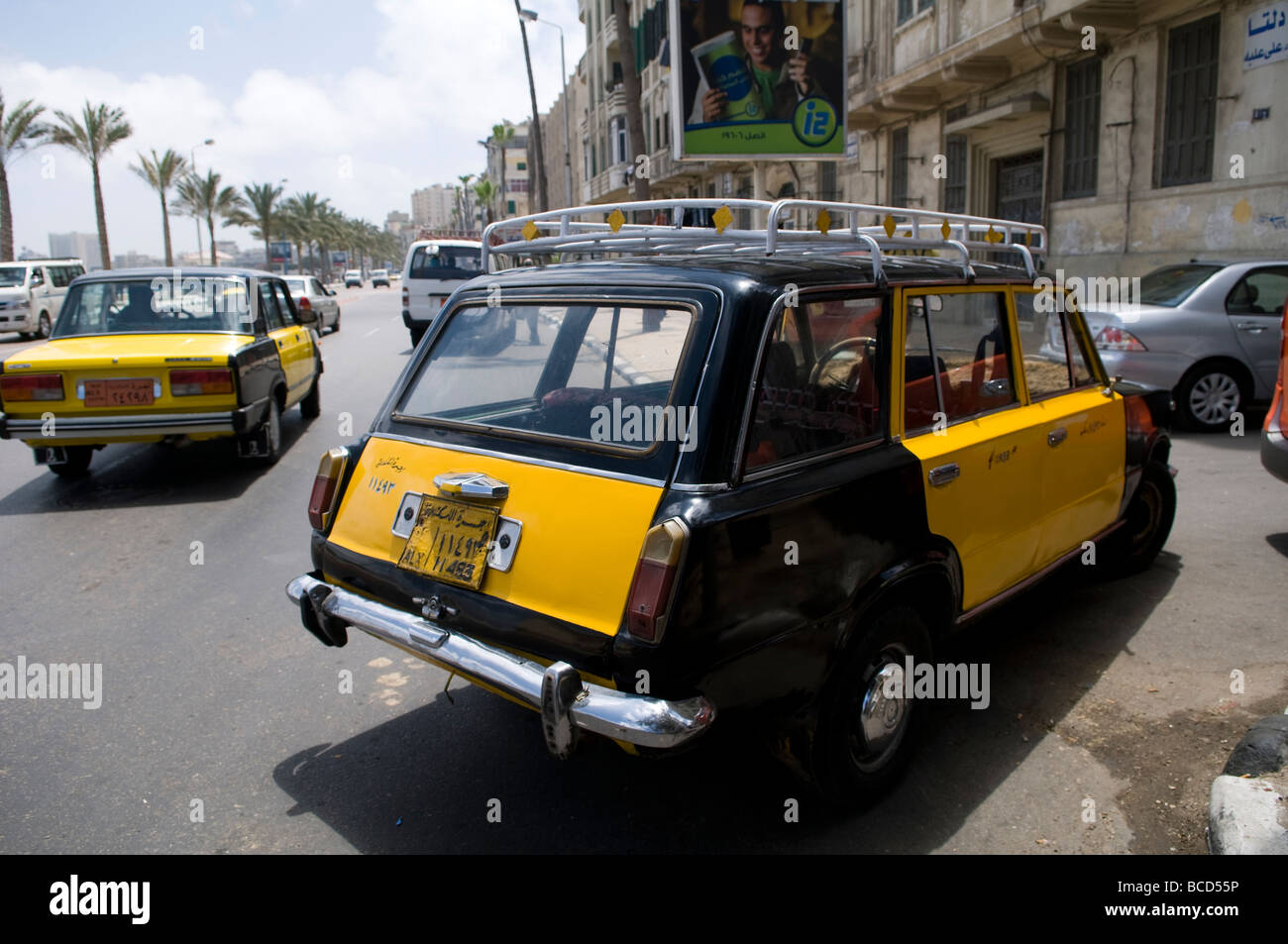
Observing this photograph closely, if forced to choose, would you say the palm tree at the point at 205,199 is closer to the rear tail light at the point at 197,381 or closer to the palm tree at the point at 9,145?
the palm tree at the point at 9,145

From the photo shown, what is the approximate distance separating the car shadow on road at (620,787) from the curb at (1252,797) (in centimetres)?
43

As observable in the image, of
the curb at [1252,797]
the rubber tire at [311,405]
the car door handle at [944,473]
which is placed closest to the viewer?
the curb at [1252,797]

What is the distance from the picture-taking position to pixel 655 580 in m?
2.48

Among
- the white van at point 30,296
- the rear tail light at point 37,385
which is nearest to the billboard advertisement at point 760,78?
the rear tail light at point 37,385

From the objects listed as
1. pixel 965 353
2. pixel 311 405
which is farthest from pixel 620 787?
pixel 311 405

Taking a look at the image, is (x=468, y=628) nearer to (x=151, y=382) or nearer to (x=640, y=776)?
(x=640, y=776)

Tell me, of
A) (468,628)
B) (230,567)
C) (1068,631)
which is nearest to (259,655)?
(230,567)

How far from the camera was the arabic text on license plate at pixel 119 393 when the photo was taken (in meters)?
7.00

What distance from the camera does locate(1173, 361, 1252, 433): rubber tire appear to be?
29.0 feet

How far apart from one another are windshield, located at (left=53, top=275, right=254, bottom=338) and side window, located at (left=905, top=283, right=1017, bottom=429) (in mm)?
6309

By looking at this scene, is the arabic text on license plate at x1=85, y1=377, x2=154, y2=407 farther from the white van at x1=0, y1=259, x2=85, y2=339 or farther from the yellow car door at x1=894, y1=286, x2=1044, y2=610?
the white van at x1=0, y1=259, x2=85, y2=339
